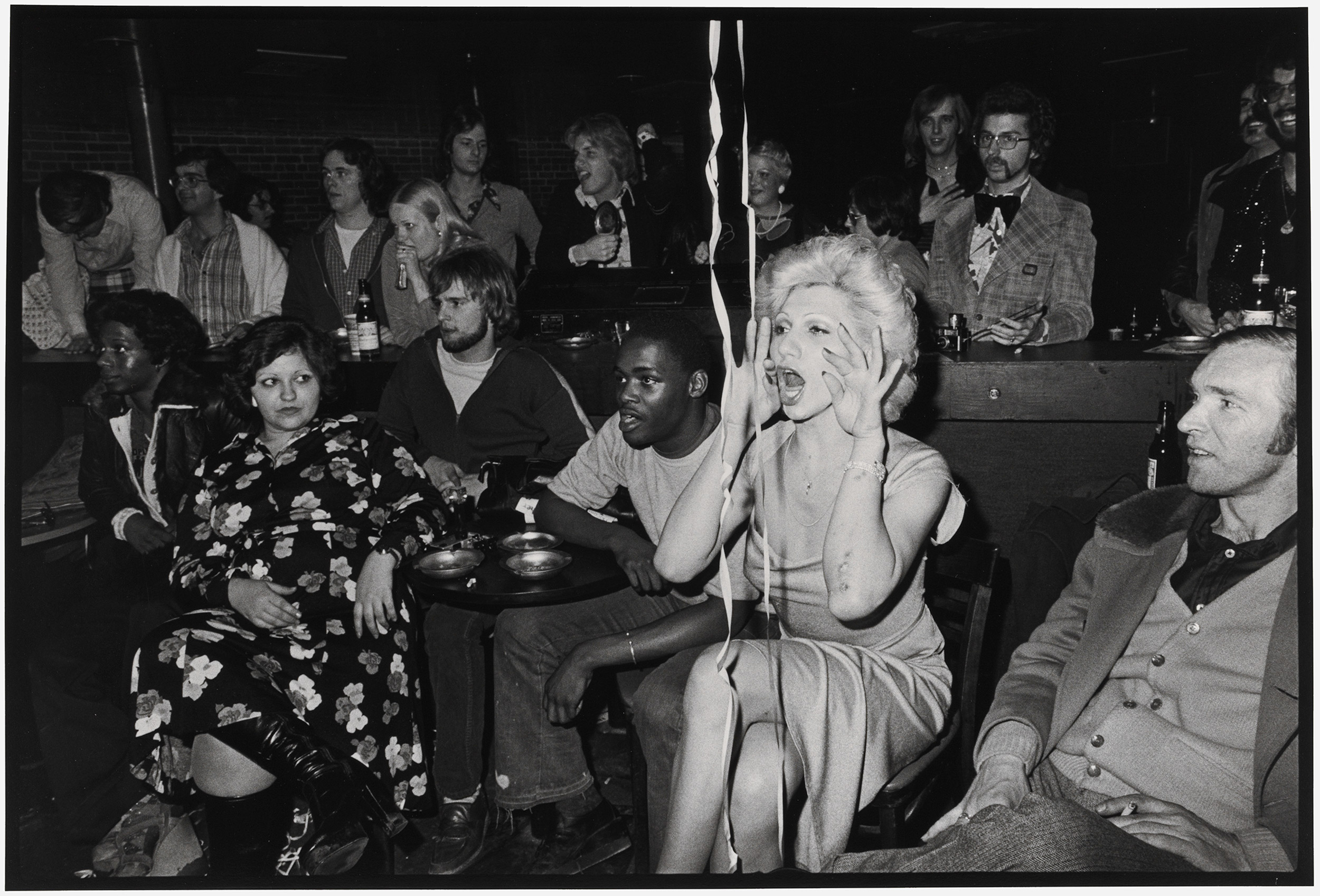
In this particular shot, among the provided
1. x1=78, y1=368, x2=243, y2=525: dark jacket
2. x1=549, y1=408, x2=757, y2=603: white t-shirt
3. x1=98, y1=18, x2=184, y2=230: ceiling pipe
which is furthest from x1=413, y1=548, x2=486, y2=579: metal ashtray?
x1=98, y1=18, x2=184, y2=230: ceiling pipe

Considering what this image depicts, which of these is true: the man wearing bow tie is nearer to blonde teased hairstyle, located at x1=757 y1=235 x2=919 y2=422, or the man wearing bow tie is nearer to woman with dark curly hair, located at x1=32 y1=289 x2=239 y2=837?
blonde teased hairstyle, located at x1=757 y1=235 x2=919 y2=422

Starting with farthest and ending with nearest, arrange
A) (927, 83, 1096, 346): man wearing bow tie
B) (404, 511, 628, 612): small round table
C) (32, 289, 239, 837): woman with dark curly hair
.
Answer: (927, 83, 1096, 346): man wearing bow tie < (32, 289, 239, 837): woman with dark curly hair < (404, 511, 628, 612): small round table

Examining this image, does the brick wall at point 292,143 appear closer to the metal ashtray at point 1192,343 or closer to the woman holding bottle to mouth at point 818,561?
the metal ashtray at point 1192,343

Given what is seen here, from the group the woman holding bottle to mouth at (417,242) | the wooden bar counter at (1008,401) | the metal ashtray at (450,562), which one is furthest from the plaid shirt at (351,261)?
the metal ashtray at (450,562)

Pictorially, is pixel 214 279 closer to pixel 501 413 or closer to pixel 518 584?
pixel 501 413

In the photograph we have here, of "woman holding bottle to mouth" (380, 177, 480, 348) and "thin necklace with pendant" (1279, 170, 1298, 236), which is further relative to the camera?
"woman holding bottle to mouth" (380, 177, 480, 348)

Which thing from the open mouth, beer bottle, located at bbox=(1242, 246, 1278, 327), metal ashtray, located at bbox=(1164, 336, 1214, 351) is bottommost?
metal ashtray, located at bbox=(1164, 336, 1214, 351)

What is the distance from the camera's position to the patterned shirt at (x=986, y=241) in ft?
12.1

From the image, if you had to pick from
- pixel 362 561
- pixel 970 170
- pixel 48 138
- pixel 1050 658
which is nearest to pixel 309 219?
pixel 48 138

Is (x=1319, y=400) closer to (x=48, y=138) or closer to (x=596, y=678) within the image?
(x=596, y=678)

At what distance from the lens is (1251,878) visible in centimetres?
176

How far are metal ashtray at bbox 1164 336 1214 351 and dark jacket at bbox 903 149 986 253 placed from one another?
1.08m

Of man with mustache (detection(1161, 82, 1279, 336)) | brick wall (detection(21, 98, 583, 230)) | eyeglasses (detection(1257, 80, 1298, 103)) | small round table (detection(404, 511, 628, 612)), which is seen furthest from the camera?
brick wall (detection(21, 98, 583, 230))

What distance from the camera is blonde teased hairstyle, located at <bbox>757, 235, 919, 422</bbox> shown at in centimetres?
202
